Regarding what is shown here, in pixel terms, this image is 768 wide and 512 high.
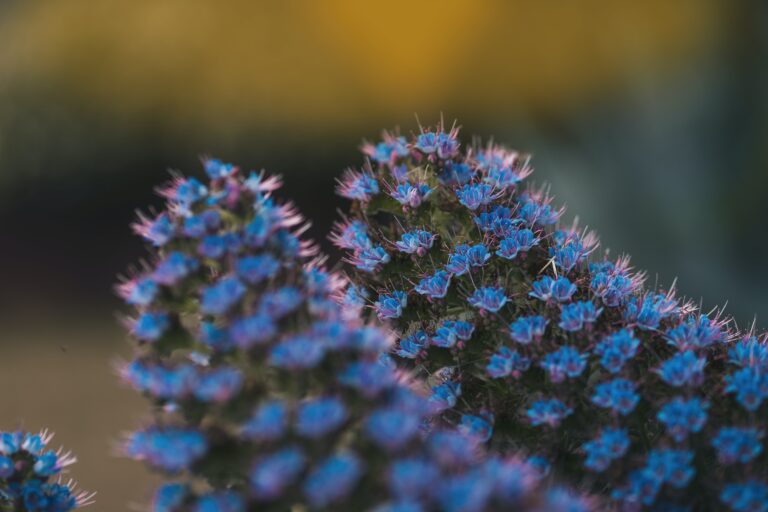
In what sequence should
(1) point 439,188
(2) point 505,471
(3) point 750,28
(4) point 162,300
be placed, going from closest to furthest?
(2) point 505,471, (4) point 162,300, (1) point 439,188, (3) point 750,28

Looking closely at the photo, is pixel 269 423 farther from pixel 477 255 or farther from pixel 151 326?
pixel 477 255

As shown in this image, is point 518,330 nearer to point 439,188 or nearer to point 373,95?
point 439,188

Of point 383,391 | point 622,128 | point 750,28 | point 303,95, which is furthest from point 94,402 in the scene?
point 383,391

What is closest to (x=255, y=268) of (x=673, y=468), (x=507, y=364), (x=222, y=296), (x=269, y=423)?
(x=222, y=296)

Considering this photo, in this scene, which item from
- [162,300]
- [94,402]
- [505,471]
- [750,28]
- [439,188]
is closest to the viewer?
[505,471]

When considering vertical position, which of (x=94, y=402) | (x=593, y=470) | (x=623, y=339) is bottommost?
(x=593, y=470)

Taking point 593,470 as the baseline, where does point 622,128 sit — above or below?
above

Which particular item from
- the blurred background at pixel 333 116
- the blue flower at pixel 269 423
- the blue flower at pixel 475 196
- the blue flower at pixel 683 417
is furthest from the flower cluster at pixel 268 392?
the blurred background at pixel 333 116
